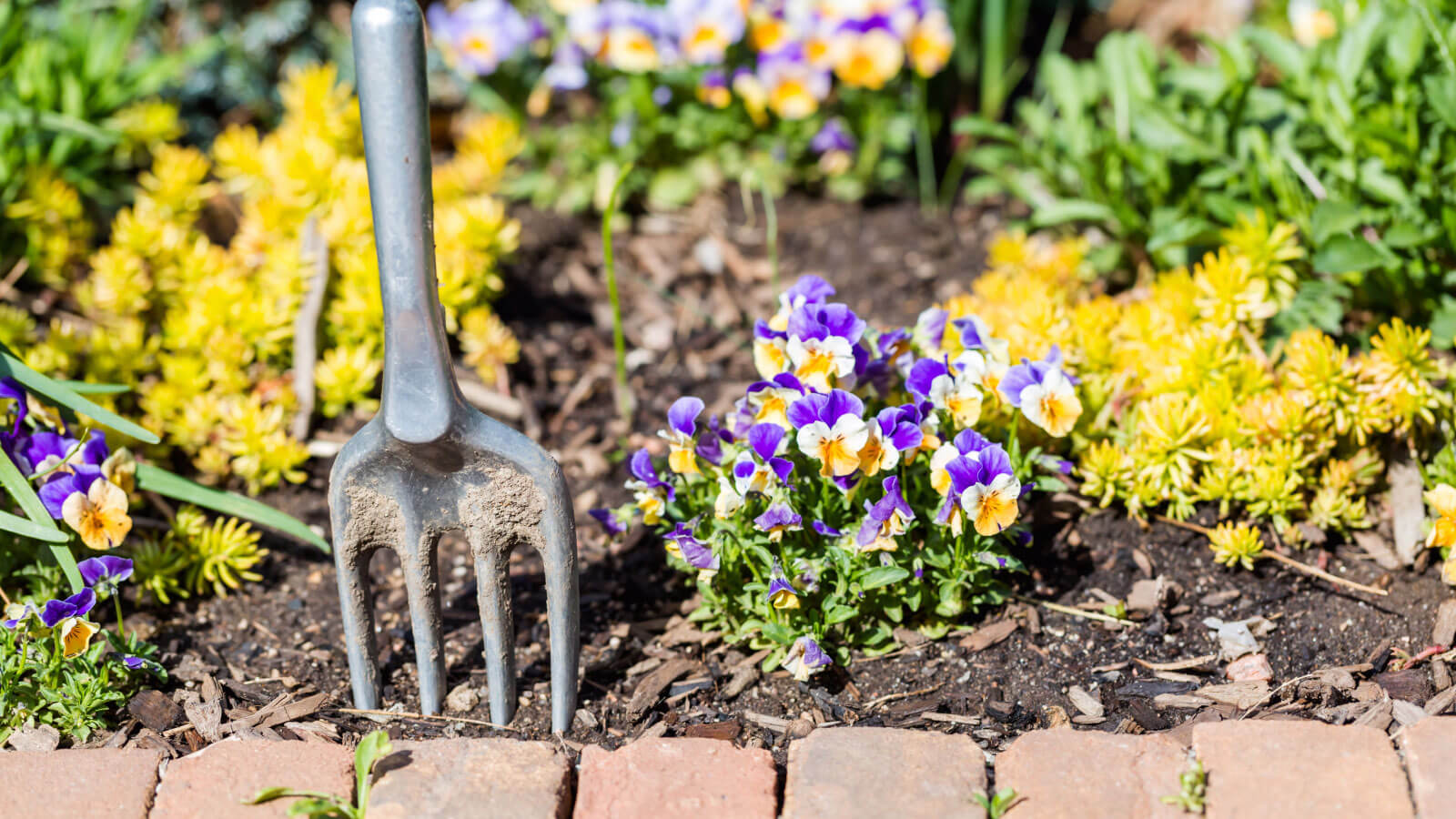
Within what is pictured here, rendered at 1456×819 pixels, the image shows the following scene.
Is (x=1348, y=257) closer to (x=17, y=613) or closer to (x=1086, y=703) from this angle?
(x=1086, y=703)

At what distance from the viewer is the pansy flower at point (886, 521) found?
1953mm

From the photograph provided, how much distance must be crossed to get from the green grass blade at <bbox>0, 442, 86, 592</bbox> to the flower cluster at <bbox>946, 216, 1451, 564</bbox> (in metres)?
1.66

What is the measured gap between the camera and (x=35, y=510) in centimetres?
202

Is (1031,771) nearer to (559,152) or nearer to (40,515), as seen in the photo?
(40,515)

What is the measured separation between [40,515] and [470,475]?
706 mm

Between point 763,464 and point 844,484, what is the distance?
0.50ft

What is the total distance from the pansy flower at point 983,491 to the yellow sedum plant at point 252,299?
4.25ft

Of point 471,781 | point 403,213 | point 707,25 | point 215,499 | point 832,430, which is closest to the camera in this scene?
point 403,213

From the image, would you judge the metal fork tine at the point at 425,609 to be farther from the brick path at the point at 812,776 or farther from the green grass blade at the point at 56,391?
the green grass blade at the point at 56,391

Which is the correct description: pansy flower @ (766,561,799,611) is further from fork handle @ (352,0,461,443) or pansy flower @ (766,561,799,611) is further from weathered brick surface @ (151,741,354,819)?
weathered brick surface @ (151,741,354,819)

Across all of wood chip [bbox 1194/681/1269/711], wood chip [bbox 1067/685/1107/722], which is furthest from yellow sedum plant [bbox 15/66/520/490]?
wood chip [bbox 1194/681/1269/711]

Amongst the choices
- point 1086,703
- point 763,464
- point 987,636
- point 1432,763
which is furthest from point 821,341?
point 1432,763

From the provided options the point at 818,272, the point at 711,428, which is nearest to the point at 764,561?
the point at 711,428

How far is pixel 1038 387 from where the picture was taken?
6.66ft
